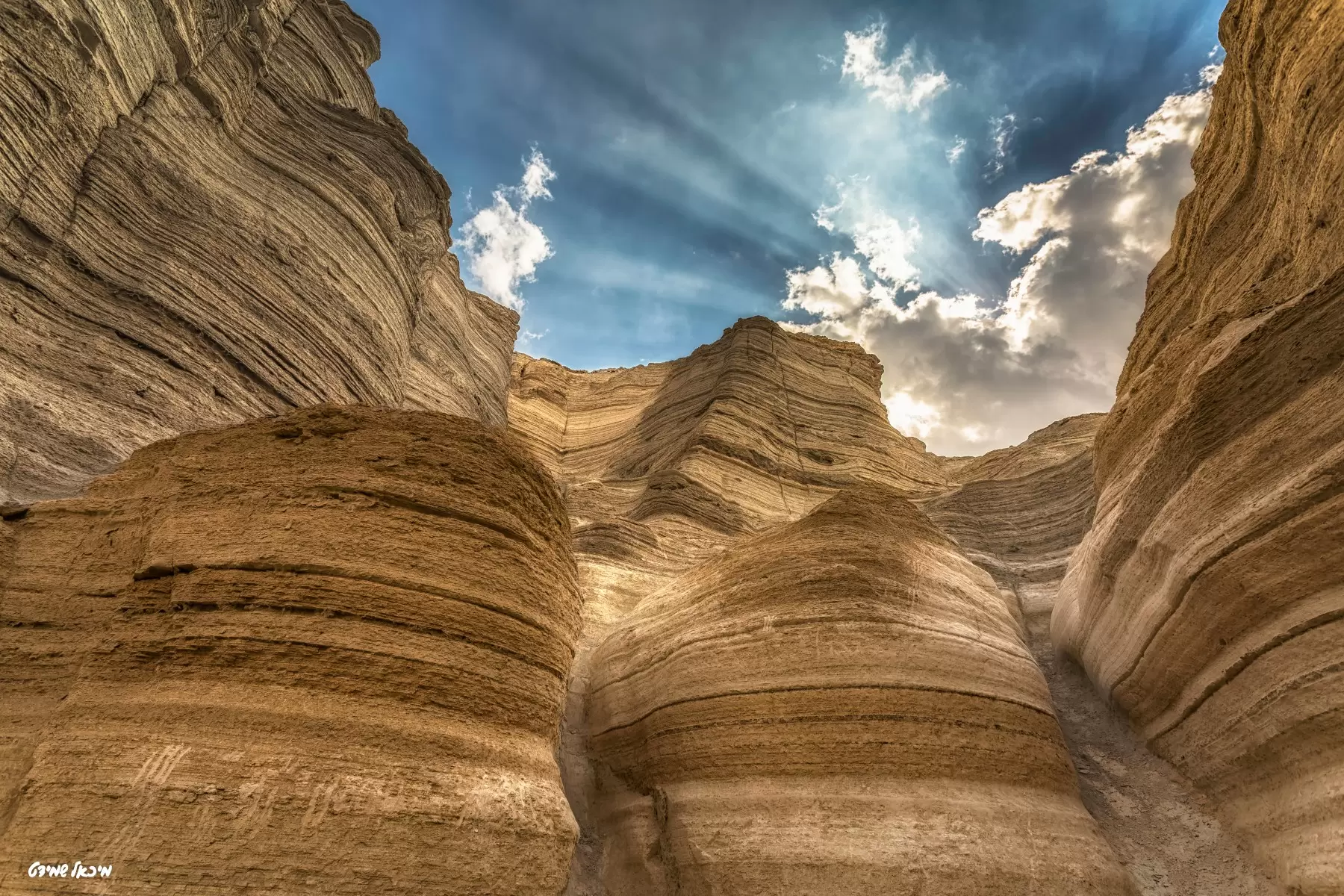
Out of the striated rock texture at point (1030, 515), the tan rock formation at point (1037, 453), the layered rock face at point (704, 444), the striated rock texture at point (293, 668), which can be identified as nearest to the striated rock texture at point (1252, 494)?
the striated rock texture at point (1030, 515)

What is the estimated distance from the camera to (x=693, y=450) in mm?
17469

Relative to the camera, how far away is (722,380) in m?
21.2

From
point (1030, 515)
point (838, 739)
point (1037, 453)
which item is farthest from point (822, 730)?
point (1037, 453)

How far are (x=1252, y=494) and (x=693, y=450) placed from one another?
1278 cm

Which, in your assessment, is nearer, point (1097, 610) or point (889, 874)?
point (889, 874)

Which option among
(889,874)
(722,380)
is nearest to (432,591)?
(889,874)

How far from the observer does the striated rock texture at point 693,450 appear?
12570mm

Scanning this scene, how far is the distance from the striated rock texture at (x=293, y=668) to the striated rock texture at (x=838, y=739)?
1.59m

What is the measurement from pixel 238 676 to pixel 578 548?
8866 millimetres

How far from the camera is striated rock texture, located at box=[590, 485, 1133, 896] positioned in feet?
17.5

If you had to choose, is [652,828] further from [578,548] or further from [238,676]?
[578,548]

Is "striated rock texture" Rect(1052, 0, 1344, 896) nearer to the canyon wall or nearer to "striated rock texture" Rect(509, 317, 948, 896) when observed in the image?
the canyon wall

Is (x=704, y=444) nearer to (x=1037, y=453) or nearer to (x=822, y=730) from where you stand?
(x=1037, y=453)

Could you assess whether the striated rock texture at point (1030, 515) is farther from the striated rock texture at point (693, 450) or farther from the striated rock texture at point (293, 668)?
the striated rock texture at point (293, 668)
